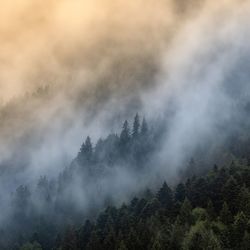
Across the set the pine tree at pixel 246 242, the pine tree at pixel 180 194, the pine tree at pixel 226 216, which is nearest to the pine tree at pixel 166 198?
the pine tree at pixel 180 194

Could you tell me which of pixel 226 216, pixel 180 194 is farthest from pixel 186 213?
pixel 180 194

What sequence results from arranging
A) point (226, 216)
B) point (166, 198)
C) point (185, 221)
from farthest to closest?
point (166, 198) → point (185, 221) → point (226, 216)

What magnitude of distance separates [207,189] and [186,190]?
6193 mm

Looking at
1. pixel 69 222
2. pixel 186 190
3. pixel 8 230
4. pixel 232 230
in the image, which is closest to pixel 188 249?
pixel 232 230

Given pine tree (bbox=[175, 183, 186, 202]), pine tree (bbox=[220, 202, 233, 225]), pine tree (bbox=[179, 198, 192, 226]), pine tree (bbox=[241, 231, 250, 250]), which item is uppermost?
pine tree (bbox=[175, 183, 186, 202])

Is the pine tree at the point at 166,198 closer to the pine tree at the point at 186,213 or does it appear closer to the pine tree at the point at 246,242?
the pine tree at the point at 186,213

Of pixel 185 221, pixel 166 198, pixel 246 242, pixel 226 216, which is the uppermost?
pixel 166 198

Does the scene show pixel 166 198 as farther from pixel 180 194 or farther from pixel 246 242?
pixel 246 242

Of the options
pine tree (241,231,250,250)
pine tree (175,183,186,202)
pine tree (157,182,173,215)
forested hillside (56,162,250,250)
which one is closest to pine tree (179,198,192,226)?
forested hillside (56,162,250,250)

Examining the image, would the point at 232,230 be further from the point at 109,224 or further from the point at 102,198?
the point at 102,198

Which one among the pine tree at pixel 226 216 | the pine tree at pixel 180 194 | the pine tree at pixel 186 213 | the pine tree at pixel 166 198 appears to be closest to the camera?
the pine tree at pixel 226 216

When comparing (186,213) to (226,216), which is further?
(186,213)

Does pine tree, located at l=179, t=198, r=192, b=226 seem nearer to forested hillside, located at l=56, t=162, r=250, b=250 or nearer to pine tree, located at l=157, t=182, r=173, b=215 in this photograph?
forested hillside, located at l=56, t=162, r=250, b=250

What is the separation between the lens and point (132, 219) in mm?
137625
